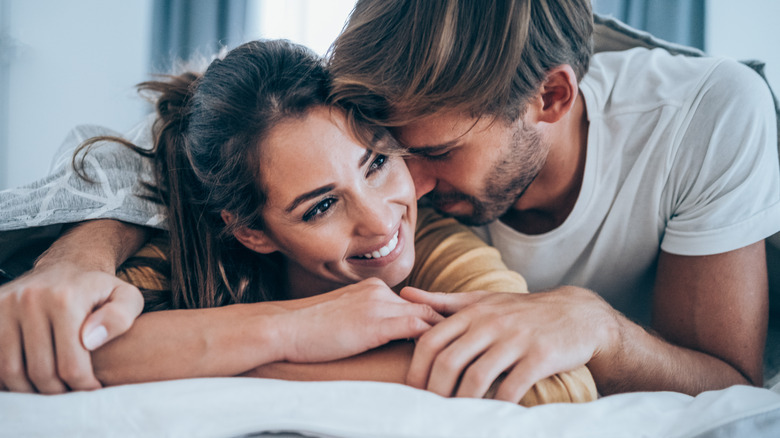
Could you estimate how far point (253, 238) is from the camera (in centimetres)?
122

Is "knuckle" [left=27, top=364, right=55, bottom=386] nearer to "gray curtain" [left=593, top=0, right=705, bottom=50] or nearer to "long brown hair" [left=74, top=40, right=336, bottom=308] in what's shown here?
"long brown hair" [left=74, top=40, right=336, bottom=308]

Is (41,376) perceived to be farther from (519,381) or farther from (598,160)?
(598,160)

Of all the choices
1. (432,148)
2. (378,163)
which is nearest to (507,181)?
(432,148)

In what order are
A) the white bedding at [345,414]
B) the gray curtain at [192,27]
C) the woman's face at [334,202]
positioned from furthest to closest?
the gray curtain at [192,27], the woman's face at [334,202], the white bedding at [345,414]

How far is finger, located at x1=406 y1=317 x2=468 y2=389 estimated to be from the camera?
0.77 meters

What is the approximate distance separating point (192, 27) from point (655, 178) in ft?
7.82

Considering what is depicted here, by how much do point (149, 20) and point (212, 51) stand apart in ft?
1.48

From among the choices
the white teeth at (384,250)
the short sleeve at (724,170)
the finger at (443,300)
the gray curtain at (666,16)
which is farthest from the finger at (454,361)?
the gray curtain at (666,16)

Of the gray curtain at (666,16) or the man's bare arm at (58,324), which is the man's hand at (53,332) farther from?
the gray curtain at (666,16)

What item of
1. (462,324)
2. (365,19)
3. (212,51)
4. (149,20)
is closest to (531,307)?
(462,324)

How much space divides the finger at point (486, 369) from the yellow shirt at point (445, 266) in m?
0.13

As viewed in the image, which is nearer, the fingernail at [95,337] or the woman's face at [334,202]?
the fingernail at [95,337]

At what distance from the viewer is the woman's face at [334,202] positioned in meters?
1.02

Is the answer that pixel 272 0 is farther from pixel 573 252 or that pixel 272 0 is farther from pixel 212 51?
pixel 573 252
